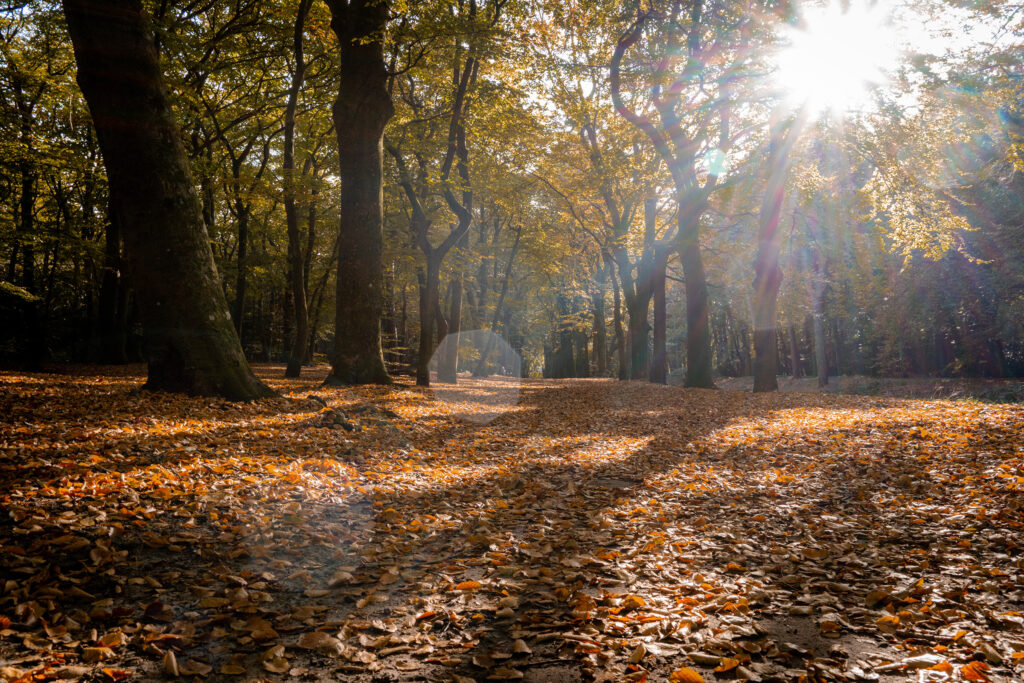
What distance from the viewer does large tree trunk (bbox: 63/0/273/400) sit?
21.1ft

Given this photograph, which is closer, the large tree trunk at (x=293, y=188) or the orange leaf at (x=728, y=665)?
the orange leaf at (x=728, y=665)

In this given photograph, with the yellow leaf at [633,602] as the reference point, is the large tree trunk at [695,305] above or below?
above

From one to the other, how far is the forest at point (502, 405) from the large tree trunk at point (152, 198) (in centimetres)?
4

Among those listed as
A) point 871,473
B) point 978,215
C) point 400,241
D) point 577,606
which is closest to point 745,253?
point 978,215

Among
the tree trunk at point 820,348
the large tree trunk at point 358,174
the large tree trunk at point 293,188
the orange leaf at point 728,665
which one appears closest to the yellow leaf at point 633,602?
the orange leaf at point 728,665

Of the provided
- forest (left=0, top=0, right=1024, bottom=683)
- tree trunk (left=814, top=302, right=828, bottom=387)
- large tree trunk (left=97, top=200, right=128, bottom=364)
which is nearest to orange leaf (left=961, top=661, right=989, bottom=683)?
forest (left=0, top=0, right=1024, bottom=683)

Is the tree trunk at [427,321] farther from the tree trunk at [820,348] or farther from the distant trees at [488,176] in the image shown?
→ the tree trunk at [820,348]

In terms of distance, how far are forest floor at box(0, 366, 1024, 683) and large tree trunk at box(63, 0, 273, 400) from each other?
2.49 ft

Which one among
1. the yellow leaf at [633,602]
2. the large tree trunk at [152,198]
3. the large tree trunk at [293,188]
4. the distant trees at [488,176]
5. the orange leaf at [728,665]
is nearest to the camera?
the orange leaf at [728,665]

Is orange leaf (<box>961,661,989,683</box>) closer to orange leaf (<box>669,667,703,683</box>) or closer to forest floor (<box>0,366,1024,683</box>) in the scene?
forest floor (<box>0,366,1024,683</box>)

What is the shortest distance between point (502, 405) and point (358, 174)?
21.1ft

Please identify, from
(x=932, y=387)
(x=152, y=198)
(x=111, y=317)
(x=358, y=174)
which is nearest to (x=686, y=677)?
(x=152, y=198)

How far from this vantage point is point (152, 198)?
663 centimetres

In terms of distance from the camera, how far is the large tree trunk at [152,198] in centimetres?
644
